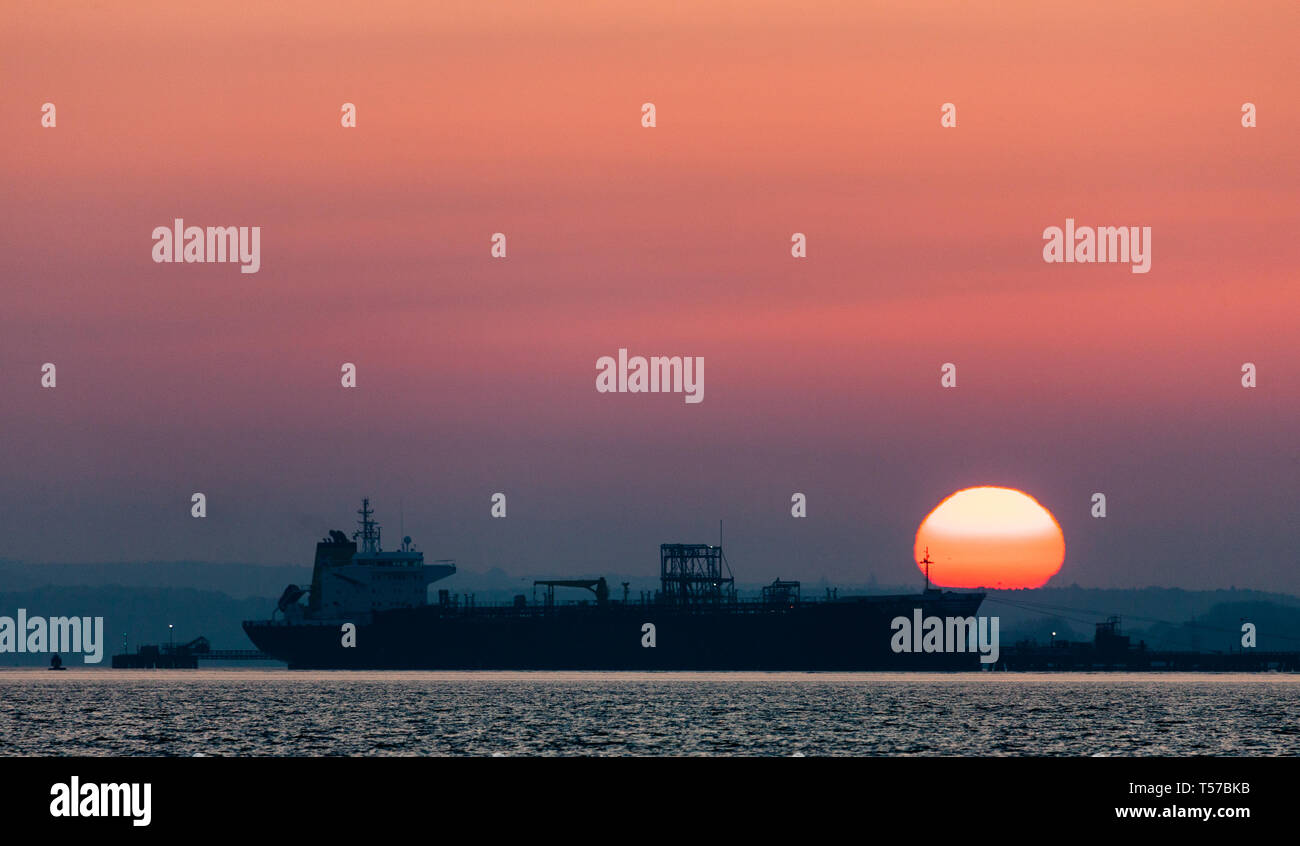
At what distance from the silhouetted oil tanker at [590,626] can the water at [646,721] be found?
37557 mm

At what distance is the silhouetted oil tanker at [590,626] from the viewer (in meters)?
150

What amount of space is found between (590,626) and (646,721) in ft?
311

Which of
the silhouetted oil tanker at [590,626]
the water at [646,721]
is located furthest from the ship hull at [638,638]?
the water at [646,721]

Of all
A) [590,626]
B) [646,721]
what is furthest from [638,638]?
[646,721]

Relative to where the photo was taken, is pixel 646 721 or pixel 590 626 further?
pixel 590 626

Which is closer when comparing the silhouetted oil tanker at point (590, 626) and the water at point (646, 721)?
the water at point (646, 721)

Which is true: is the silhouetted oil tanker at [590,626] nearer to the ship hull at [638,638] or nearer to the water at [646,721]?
the ship hull at [638,638]

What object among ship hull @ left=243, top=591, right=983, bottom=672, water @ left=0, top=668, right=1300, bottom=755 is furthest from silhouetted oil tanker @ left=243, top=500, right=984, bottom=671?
water @ left=0, top=668, right=1300, bottom=755

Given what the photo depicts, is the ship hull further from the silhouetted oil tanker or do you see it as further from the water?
the water

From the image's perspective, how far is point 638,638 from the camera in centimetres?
15750

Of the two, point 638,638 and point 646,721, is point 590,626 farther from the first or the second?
point 646,721

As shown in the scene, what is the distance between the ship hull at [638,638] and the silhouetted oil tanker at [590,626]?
0.34ft
